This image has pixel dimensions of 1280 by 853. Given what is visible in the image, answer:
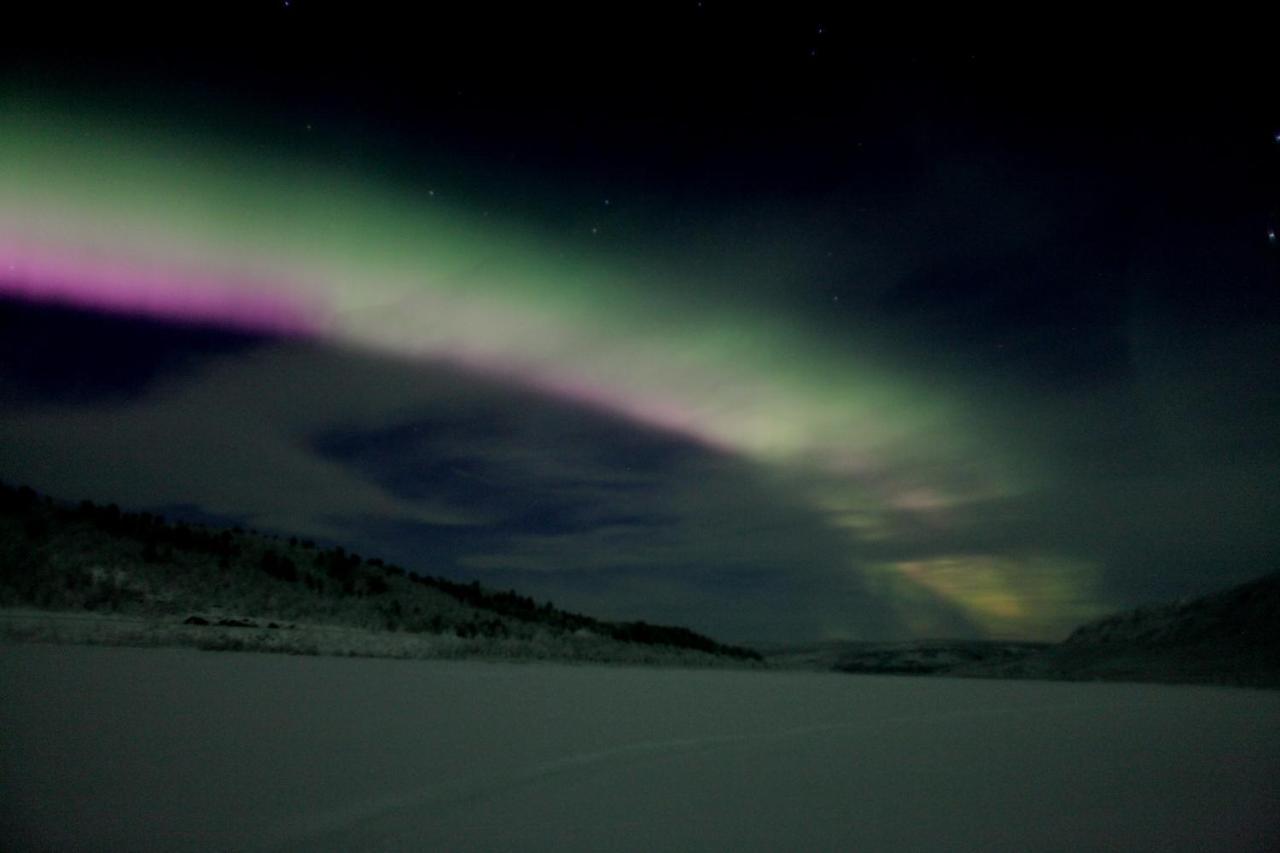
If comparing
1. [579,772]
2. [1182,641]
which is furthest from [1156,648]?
[579,772]

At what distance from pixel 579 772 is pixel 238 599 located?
69.2ft

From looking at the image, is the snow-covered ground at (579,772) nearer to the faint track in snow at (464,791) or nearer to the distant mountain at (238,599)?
the faint track in snow at (464,791)

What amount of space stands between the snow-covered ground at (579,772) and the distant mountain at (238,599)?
7611 mm

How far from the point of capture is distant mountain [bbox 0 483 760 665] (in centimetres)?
1402

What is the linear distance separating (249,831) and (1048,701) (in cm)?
786

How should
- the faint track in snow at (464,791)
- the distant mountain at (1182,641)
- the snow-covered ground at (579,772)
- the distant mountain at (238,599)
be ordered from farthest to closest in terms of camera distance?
the distant mountain at (1182,641)
the distant mountain at (238,599)
the snow-covered ground at (579,772)
the faint track in snow at (464,791)

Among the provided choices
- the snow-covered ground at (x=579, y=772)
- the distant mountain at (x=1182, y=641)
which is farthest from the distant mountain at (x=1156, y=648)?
the snow-covered ground at (x=579, y=772)

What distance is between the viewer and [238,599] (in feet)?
72.1

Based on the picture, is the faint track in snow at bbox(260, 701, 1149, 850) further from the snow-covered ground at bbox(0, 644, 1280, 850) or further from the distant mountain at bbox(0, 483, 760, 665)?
the distant mountain at bbox(0, 483, 760, 665)

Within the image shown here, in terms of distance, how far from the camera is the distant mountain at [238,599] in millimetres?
14023

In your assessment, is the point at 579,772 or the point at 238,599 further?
the point at 238,599

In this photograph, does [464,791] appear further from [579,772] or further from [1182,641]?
[1182,641]

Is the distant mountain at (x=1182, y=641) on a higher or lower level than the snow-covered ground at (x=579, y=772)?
higher

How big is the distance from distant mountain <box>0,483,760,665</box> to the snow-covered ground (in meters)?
7.61
